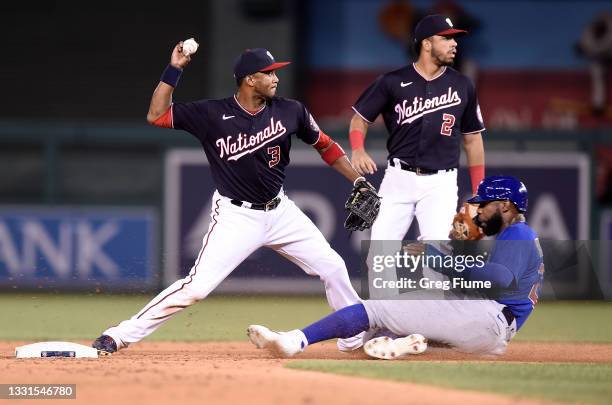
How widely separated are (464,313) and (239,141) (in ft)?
5.13

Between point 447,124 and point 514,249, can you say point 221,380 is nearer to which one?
point 514,249

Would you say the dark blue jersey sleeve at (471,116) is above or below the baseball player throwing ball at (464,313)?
above

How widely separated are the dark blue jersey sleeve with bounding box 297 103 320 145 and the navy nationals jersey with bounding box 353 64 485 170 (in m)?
0.52

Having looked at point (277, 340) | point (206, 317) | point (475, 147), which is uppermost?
point (475, 147)

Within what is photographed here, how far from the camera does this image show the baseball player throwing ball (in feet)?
21.0

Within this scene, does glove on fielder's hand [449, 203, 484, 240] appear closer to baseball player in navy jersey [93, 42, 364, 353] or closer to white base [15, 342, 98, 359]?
baseball player in navy jersey [93, 42, 364, 353]

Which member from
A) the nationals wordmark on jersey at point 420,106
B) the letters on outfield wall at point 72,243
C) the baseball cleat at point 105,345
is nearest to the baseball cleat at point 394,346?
the baseball cleat at point 105,345

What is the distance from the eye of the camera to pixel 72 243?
36.9 ft

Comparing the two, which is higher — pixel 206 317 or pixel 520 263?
pixel 520 263

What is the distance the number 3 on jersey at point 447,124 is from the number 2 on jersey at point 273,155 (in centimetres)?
110

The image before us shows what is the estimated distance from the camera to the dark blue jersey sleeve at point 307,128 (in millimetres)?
7070
